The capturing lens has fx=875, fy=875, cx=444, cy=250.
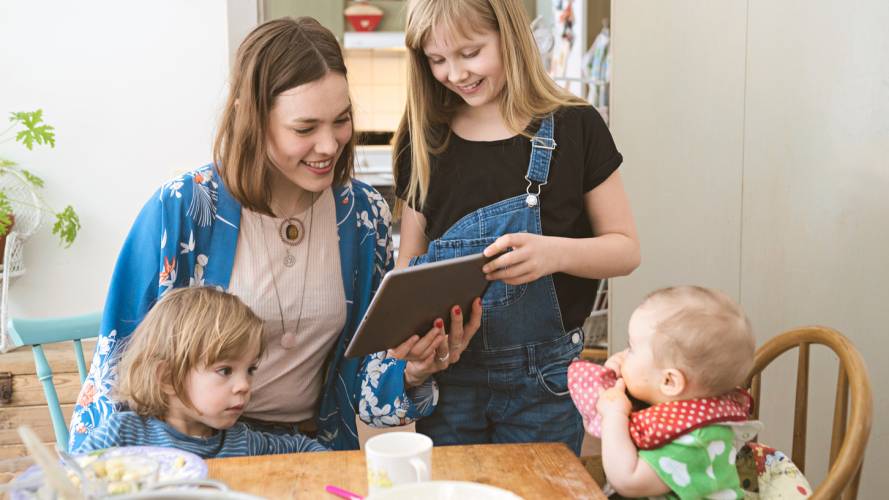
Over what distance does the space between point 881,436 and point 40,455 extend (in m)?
1.96

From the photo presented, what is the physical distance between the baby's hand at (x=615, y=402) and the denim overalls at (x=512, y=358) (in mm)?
366

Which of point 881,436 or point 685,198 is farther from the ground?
point 685,198

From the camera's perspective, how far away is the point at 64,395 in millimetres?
3004

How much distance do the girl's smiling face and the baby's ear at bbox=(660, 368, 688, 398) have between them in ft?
2.20

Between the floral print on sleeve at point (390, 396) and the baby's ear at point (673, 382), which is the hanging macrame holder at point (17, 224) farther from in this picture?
the baby's ear at point (673, 382)

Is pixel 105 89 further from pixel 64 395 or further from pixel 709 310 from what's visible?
pixel 709 310

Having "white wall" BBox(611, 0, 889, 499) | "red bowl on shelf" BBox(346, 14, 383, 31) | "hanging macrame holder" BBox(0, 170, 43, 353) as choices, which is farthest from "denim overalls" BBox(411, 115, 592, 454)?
"red bowl on shelf" BBox(346, 14, 383, 31)

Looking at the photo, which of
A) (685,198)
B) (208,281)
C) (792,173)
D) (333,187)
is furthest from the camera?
(685,198)

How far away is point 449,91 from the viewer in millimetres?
1771

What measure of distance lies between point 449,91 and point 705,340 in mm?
814

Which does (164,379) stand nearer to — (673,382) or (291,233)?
(291,233)

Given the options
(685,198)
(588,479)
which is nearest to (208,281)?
(588,479)

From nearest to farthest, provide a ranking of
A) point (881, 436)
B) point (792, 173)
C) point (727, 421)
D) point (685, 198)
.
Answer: point (727, 421), point (881, 436), point (792, 173), point (685, 198)

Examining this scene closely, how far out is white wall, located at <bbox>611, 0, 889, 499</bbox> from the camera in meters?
2.12
